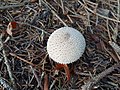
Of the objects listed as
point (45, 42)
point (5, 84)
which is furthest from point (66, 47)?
point (5, 84)

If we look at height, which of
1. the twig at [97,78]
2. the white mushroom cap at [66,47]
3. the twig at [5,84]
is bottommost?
the twig at [97,78]

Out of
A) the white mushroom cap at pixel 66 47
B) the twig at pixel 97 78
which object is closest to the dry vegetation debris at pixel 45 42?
the twig at pixel 97 78

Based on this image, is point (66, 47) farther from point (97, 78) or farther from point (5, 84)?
point (5, 84)

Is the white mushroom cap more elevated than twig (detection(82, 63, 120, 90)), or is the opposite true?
the white mushroom cap

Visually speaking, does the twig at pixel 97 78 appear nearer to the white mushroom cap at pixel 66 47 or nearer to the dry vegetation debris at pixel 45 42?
the dry vegetation debris at pixel 45 42

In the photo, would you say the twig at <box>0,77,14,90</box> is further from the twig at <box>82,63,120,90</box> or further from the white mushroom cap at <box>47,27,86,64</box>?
the twig at <box>82,63,120,90</box>

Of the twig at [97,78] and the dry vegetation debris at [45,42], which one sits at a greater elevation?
the dry vegetation debris at [45,42]

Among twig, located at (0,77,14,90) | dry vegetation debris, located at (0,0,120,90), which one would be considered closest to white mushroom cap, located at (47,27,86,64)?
dry vegetation debris, located at (0,0,120,90)
